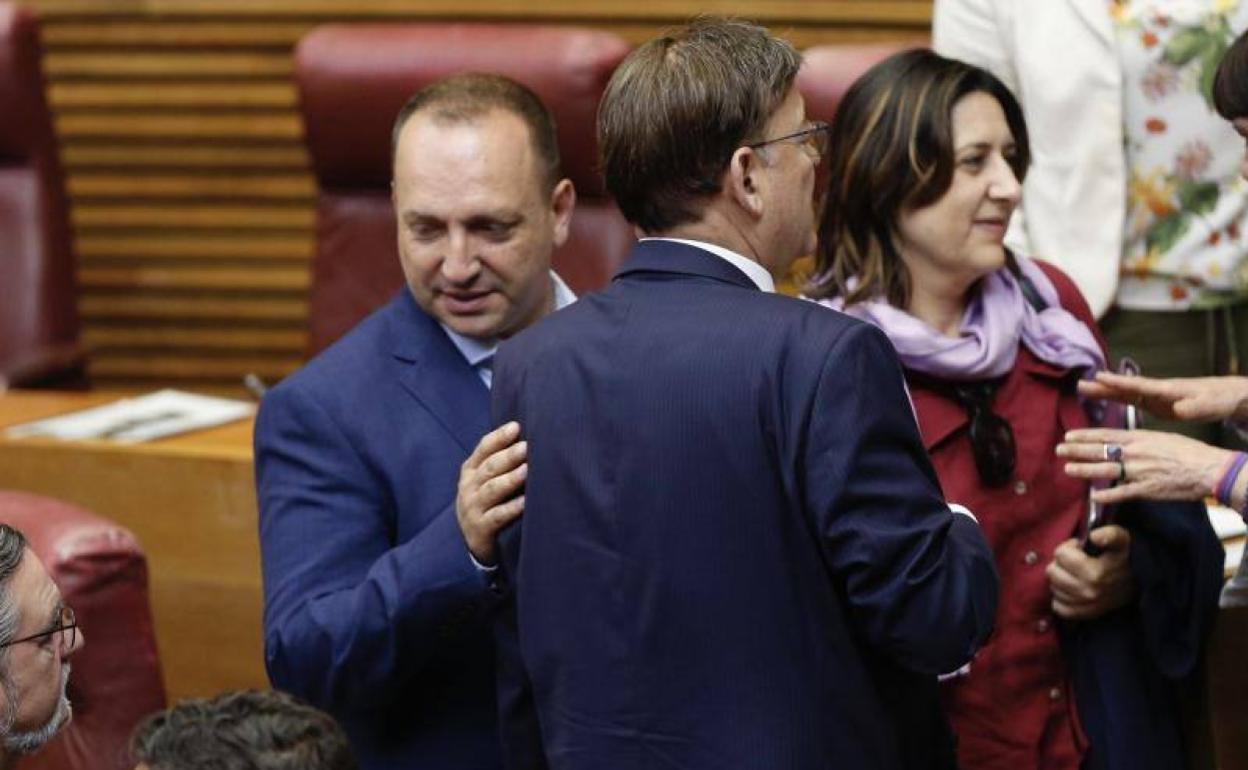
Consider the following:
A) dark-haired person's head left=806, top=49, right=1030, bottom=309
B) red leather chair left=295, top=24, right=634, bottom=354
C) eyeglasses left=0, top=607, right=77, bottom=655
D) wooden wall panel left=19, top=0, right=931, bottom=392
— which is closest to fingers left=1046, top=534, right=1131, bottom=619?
dark-haired person's head left=806, top=49, right=1030, bottom=309

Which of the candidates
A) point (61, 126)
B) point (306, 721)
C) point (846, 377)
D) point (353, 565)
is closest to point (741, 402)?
point (846, 377)

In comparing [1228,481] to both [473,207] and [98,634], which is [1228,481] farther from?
[98,634]

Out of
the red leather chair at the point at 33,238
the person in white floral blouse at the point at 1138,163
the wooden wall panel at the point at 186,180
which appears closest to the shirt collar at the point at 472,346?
the person in white floral blouse at the point at 1138,163

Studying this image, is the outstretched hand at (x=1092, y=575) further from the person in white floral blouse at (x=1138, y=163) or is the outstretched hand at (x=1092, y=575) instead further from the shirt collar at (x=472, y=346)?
the person in white floral blouse at (x=1138, y=163)

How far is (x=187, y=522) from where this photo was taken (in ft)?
10.6

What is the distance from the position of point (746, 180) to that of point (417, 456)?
1.78 ft

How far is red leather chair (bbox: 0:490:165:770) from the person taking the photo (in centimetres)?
245

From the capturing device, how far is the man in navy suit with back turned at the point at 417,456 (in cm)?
209

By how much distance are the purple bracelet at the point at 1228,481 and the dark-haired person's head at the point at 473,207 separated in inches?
30.2

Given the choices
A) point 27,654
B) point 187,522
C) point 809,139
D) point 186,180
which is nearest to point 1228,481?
point 809,139

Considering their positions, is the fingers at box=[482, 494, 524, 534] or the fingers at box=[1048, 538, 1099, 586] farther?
the fingers at box=[1048, 538, 1099, 586]

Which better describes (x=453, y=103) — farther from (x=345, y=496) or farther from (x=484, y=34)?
(x=484, y=34)

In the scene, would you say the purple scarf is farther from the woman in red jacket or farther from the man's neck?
the man's neck

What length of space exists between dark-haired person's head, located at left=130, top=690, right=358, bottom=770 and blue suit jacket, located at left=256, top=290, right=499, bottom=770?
1.41 feet
